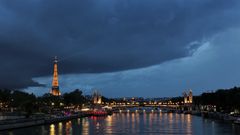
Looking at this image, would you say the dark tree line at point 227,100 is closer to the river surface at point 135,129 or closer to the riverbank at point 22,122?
the river surface at point 135,129

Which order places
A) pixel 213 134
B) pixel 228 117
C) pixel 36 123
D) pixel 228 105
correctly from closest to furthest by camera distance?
1. pixel 213 134
2. pixel 36 123
3. pixel 228 117
4. pixel 228 105

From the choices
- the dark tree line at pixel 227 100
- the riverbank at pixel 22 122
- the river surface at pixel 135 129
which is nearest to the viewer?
the river surface at pixel 135 129

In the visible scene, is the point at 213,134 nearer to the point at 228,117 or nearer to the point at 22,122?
the point at 22,122

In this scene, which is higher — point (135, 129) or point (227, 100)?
point (227, 100)

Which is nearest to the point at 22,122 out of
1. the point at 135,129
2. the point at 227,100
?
the point at 135,129

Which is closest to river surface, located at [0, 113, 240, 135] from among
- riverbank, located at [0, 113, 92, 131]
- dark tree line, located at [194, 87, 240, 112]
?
riverbank, located at [0, 113, 92, 131]

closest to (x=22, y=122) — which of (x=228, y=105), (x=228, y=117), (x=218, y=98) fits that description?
(x=228, y=117)

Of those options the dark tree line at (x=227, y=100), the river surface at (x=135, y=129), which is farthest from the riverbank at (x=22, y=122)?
the dark tree line at (x=227, y=100)

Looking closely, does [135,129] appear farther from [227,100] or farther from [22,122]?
[227,100]

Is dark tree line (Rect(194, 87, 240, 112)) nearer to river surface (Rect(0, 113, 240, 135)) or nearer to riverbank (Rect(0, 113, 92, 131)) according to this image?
river surface (Rect(0, 113, 240, 135))

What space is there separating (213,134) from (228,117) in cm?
4531

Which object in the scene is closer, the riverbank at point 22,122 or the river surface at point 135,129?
the river surface at point 135,129

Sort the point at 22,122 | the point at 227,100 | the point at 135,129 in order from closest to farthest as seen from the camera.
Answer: the point at 135,129
the point at 22,122
the point at 227,100

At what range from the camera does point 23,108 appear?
136 meters
